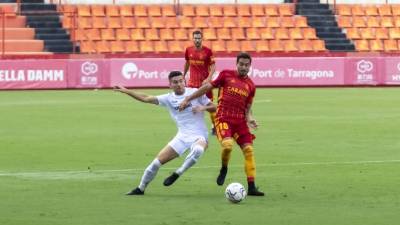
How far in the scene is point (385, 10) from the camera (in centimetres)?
5347

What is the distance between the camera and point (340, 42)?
167 ft

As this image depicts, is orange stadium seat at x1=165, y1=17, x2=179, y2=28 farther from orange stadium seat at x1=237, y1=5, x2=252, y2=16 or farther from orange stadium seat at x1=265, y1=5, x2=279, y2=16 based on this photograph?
orange stadium seat at x1=265, y1=5, x2=279, y2=16

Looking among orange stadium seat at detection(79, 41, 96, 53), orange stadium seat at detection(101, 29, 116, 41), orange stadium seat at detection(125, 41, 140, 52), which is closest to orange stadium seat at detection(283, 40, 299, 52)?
orange stadium seat at detection(125, 41, 140, 52)

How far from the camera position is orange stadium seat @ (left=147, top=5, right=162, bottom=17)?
49.5 metres

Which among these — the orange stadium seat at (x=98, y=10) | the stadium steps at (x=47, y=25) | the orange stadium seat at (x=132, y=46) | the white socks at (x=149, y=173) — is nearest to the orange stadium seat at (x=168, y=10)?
the orange stadium seat at (x=98, y=10)

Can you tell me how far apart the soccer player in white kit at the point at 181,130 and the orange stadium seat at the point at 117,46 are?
1273 inches

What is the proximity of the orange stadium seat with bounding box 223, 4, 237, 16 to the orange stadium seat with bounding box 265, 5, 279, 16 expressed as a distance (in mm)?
1489

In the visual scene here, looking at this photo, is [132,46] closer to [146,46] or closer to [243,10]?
[146,46]

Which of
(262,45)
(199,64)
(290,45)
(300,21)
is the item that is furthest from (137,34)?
(199,64)

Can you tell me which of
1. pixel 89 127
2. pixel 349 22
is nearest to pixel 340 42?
pixel 349 22

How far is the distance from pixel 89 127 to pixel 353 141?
261 inches

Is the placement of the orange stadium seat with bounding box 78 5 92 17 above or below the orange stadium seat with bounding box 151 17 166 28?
above

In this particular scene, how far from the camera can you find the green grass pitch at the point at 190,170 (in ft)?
40.1

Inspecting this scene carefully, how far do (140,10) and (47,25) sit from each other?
4.55 m
